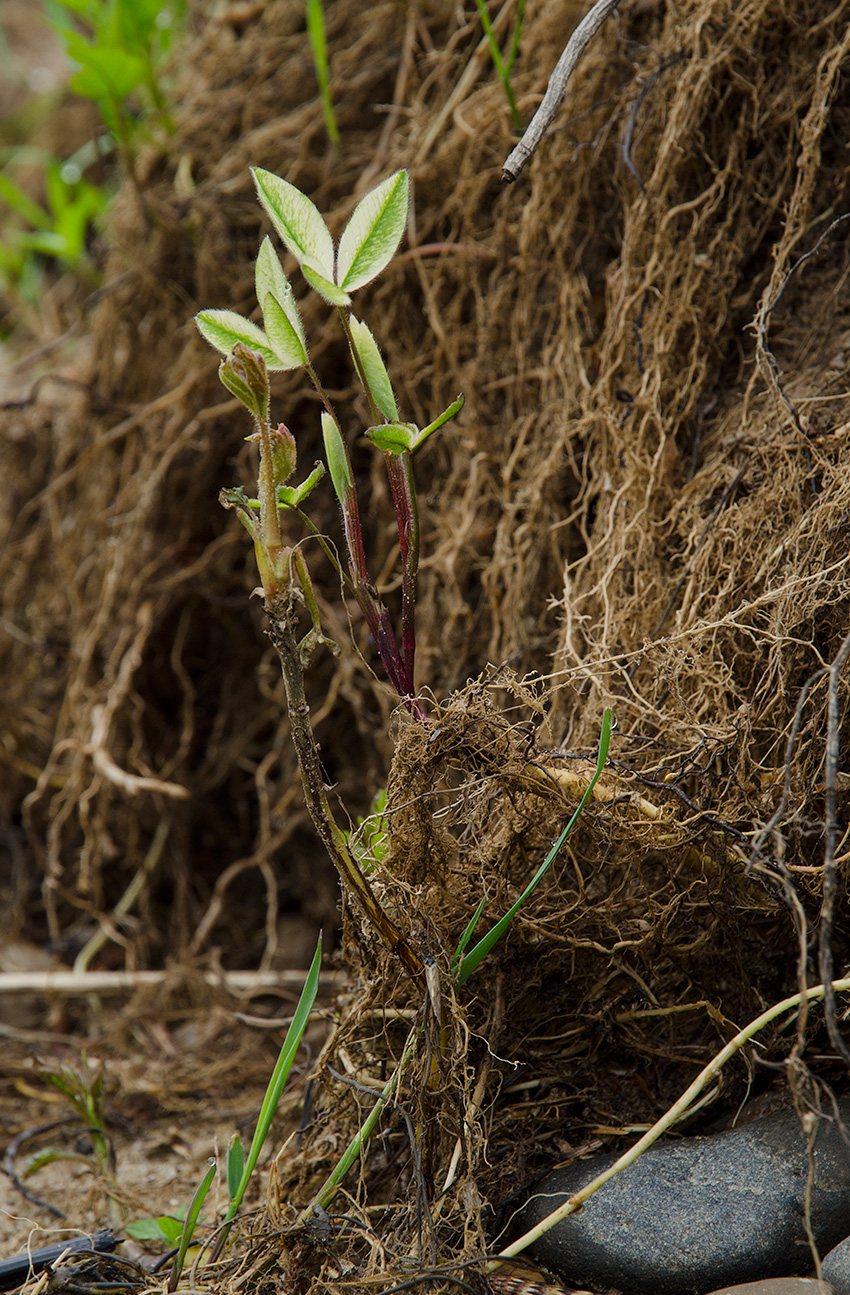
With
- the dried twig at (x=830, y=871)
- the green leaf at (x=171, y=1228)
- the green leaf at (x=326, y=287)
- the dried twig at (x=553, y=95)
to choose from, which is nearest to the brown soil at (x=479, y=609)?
the dried twig at (x=830, y=871)

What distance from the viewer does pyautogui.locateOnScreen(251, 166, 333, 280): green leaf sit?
0.86 m

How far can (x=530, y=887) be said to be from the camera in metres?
0.83

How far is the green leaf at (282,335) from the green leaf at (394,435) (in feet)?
0.29

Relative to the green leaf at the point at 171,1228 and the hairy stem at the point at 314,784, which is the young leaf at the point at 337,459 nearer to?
the hairy stem at the point at 314,784

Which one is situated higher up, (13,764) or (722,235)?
(722,235)

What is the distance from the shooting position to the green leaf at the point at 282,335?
0.83 m

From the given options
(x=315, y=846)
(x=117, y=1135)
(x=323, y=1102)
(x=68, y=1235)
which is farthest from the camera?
(x=315, y=846)

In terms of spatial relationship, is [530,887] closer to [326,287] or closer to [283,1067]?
[283,1067]

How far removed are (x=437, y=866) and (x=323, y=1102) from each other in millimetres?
357

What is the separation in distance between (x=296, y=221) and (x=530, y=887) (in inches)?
24.7

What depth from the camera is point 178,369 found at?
69.5 inches

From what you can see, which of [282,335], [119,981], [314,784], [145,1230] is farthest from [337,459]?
[119,981]

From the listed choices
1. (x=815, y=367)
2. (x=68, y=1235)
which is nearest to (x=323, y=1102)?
(x=68, y=1235)

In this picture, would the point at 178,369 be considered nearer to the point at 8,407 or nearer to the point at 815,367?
the point at 8,407
